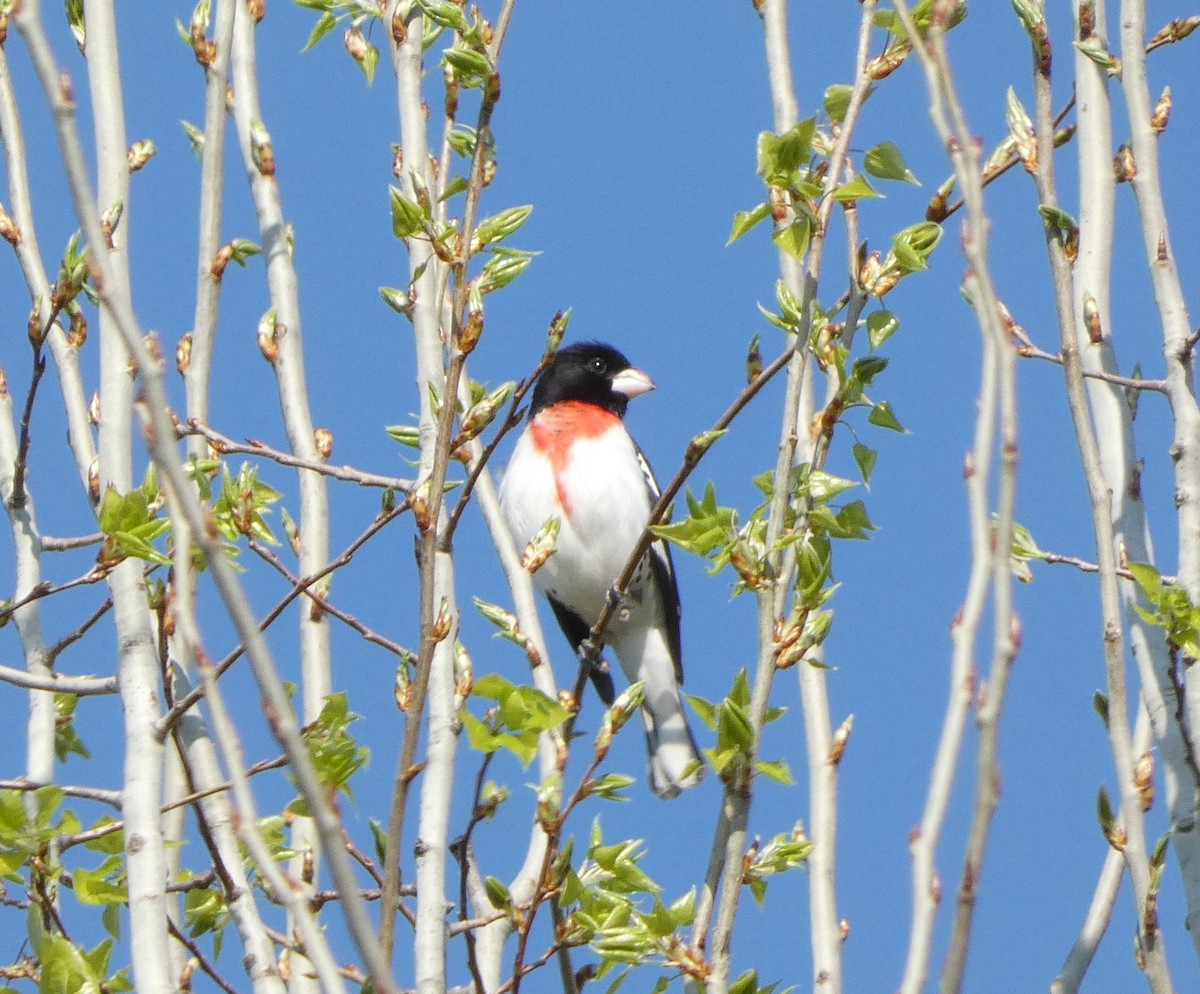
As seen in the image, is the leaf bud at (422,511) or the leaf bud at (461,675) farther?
the leaf bud at (461,675)

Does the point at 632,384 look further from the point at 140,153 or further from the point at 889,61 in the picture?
the point at 889,61

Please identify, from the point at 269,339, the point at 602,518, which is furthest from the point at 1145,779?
the point at 602,518

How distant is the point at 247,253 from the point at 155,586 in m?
1.05

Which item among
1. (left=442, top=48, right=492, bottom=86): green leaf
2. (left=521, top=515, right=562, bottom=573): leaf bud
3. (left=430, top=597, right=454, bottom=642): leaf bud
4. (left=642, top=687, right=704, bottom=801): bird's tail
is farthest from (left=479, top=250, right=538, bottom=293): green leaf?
(left=642, top=687, right=704, bottom=801): bird's tail

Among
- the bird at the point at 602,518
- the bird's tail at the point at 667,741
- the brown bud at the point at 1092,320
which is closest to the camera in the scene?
the brown bud at the point at 1092,320

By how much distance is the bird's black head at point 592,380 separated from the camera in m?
6.61

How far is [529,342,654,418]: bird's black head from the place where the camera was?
21.7 ft

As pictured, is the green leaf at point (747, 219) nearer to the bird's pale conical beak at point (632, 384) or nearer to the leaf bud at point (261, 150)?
the leaf bud at point (261, 150)

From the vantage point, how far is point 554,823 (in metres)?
2.84

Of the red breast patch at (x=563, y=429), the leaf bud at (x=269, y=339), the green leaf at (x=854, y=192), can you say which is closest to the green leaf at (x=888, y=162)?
the green leaf at (x=854, y=192)

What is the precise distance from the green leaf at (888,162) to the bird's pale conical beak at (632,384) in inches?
149

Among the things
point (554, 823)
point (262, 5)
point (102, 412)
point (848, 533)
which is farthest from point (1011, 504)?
point (262, 5)

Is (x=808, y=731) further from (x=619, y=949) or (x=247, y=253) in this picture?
(x=247, y=253)

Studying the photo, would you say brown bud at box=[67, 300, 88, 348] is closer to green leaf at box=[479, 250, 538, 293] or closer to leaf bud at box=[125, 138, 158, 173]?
leaf bud at box=[125, 138, 158, 173]
